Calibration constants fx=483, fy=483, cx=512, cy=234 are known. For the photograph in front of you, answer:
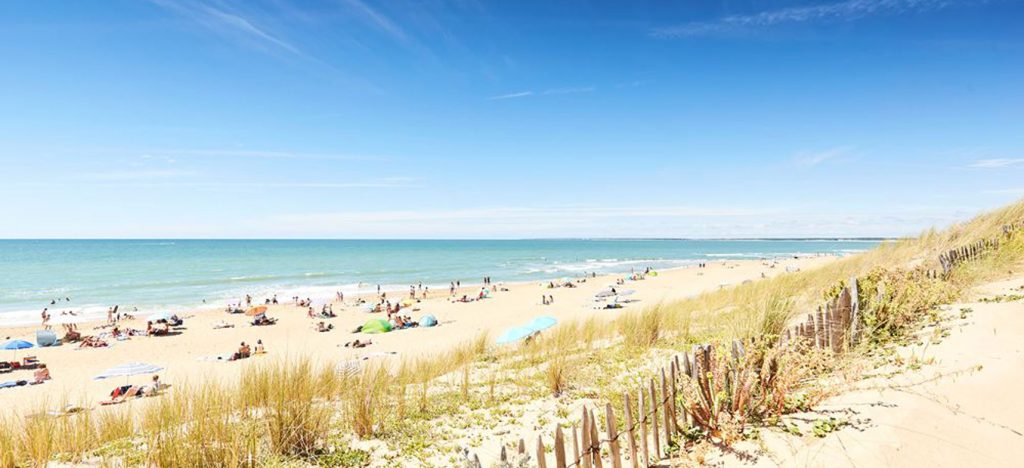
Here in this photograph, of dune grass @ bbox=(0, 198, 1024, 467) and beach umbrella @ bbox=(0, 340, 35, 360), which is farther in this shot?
beach umbrella @ bbox=(0, 340, 35, 360)

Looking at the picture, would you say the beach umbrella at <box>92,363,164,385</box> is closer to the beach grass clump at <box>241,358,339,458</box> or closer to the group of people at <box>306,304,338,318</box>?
the group of people at <box>306,304,338,318</box>

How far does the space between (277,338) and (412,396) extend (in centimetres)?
1875

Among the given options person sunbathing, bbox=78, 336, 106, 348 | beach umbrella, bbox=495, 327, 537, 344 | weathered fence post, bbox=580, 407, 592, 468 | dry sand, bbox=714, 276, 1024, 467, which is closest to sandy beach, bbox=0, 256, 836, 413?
A: person sunbathing, bbox=78, 336, 106, 348

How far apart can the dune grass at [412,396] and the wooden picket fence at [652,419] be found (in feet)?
0.72

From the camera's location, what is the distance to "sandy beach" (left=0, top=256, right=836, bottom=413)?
14828 millimetres

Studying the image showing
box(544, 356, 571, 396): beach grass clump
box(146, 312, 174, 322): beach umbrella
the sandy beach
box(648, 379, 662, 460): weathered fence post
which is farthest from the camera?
box(146, 312, 174, 322): beach umbrella

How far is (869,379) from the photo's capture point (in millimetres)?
5633

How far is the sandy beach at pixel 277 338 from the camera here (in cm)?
1483

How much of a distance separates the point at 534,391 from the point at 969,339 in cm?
602

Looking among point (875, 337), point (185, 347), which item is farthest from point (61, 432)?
point (185, 347)

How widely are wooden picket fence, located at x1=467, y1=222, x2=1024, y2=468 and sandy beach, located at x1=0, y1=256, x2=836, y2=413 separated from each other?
217 inches

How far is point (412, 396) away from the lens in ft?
23.3

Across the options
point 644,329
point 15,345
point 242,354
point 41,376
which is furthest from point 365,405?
point 15,345

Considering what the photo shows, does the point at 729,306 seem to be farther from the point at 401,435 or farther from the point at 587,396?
the point at 401,435
